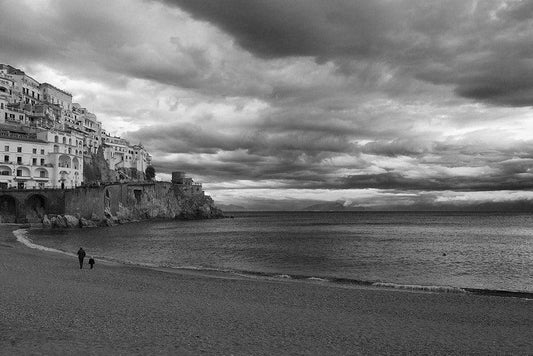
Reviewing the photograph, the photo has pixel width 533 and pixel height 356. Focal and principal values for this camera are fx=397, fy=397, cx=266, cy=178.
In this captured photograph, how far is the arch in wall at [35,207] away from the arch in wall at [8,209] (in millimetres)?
2842

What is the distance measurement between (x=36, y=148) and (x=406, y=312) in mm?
115925

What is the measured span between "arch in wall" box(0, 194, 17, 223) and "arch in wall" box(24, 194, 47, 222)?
2.84m

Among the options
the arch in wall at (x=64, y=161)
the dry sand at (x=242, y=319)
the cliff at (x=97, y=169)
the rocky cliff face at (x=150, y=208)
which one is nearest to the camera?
the dry sand at (x=242, y=319)

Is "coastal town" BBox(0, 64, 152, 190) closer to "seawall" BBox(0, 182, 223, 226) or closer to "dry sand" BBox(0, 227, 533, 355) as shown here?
"seawall" BBox(0, 182, 223, 226)

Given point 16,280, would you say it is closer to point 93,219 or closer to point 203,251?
point 203,251

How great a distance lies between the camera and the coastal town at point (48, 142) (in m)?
109

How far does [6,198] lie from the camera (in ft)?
338

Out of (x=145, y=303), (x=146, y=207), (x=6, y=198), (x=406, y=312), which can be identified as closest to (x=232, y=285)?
(x=145, y=303)

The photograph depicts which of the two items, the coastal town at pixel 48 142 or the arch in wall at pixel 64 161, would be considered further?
the arch in wall at pixel 64 161

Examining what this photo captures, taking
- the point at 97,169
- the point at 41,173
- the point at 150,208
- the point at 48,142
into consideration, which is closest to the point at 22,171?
the point at 41,173

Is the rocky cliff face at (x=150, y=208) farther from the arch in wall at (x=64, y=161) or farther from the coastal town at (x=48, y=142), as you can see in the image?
the arch in wall at (x=64, y=161)

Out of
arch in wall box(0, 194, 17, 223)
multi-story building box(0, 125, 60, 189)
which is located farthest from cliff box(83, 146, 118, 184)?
arch in wall box(0, 194, 17, 223)

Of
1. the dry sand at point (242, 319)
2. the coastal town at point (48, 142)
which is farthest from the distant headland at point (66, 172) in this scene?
the dry sand at point (242, 319)

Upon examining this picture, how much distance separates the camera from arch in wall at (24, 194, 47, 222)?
10456cm
